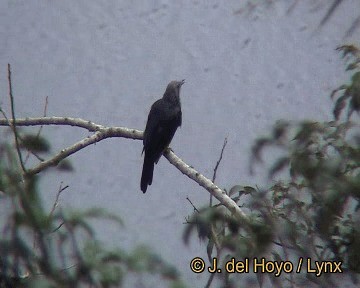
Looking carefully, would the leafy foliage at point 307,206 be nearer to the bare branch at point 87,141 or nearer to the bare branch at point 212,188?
the bare branch at point 212,188

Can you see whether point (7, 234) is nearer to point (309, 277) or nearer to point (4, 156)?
point (4, 156)

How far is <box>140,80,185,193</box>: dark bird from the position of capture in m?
2.18

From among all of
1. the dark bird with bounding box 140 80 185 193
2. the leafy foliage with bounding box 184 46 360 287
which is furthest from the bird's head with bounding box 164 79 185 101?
the leafy foliage with bounding box 184 46 360 287

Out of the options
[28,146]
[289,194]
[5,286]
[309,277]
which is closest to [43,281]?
[5,286]

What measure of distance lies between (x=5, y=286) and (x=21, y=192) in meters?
0.16

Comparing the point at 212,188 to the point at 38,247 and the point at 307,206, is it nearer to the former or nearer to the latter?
the point at 307,206

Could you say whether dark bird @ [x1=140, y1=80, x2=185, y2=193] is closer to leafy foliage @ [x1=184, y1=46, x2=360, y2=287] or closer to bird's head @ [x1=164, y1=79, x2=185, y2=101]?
bird's head @ [x1=164, y1=79, x2=185, y2=101]

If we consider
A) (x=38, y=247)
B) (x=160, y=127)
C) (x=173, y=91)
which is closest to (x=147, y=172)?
(x=160, y=127)

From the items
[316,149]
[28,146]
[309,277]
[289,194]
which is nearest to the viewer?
[28,146]

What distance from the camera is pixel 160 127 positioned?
7.31 feet

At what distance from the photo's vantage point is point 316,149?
168 cm

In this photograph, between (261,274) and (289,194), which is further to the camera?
(289,194)

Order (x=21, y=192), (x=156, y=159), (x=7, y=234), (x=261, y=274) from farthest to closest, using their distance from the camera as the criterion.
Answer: (x=156, y=159), (x=261, y=274), (x=7, y=234), (x=21, y=192)

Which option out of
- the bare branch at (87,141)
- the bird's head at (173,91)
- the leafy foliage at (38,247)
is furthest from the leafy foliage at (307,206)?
the bird's head at (173,91)
